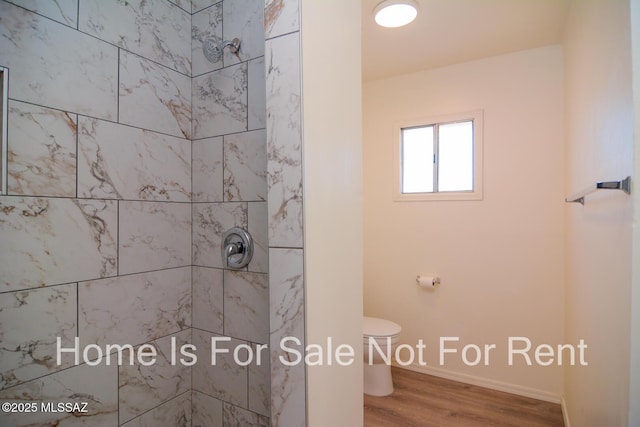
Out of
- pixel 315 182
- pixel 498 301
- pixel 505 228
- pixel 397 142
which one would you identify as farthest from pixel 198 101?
pixel 498 301

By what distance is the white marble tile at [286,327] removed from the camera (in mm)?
921

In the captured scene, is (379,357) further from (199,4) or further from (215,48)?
(199,4)

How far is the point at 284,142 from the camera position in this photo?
0.93 meters

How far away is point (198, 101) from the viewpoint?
1352 millimetres

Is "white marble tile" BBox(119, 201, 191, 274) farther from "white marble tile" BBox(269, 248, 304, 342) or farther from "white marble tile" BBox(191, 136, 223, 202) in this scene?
"white marble tile" BBox(269, 248, 304, 342)

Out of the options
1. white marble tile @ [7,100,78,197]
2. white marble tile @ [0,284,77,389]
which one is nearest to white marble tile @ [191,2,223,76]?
white marble tile @ [7,100,78,197]

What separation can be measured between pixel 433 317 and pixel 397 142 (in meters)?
1.55

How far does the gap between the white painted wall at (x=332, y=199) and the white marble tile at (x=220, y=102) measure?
1.19ft

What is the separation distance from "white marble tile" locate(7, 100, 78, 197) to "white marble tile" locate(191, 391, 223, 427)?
0.93m

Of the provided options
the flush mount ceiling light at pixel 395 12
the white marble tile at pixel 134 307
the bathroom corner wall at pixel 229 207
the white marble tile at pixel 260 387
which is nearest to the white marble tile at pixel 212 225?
the bathroom corner wall at pixel 229 207

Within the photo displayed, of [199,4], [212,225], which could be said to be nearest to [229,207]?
[212,225]

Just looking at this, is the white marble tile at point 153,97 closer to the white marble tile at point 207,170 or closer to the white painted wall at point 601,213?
the white marble tile at point 207,170

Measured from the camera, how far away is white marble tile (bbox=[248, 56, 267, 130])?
1185 mm

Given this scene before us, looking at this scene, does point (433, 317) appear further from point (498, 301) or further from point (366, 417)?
point (366, 417)
